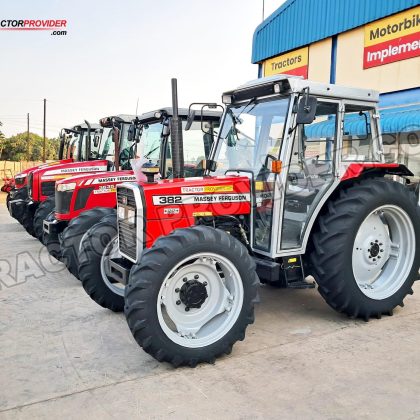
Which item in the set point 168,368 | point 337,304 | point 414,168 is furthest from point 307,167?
point 414,168

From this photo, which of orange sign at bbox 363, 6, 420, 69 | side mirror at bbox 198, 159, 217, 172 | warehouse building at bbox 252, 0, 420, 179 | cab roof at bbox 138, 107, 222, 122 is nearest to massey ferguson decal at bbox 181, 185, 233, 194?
side mirror at bbox 198, 159, 217, 172

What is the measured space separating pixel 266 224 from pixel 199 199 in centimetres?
69

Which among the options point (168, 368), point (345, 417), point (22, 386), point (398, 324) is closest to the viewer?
point (345, 417)

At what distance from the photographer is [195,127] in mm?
6621

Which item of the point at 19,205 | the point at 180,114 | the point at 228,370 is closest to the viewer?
the point at 228,370

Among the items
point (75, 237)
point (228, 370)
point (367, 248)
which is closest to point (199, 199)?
point (228, 370)

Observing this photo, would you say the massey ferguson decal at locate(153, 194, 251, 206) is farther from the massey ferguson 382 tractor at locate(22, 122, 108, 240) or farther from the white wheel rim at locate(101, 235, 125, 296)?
the massey ferguson 382 tractor at locate(22, 122, 108, 240)

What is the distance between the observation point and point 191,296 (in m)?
3.63

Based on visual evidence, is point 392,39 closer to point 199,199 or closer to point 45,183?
point 45,183

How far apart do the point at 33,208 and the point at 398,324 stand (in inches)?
302

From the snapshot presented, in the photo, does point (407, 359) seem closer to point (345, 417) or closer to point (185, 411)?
point (345, 417)

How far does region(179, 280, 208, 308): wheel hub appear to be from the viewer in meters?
3.62

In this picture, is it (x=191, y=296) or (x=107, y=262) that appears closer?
(x=191, y=296)

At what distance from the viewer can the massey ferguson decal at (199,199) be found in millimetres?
3900
